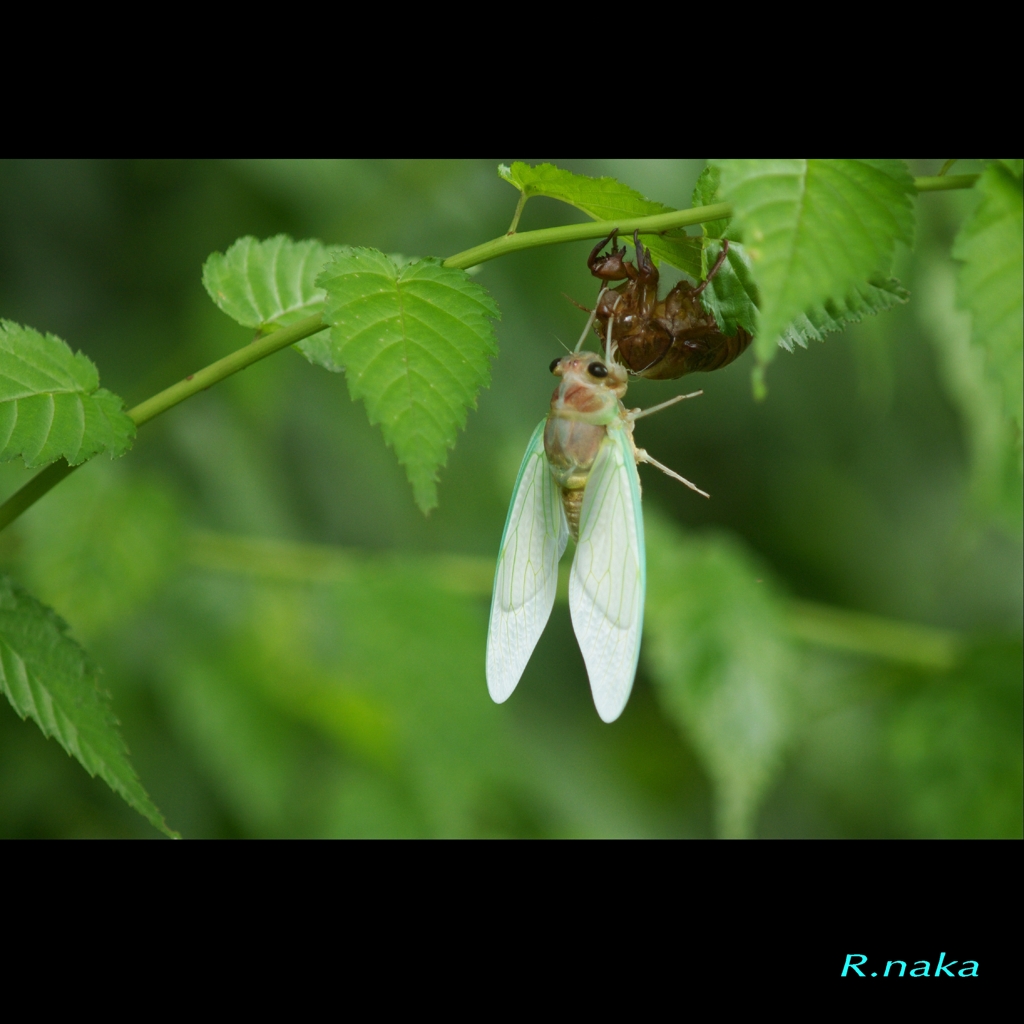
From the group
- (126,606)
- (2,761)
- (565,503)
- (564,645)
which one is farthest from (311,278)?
(564,645)

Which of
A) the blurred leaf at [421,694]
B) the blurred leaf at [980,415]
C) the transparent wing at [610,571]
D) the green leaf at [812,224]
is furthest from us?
the blurred leaf at [980,415]

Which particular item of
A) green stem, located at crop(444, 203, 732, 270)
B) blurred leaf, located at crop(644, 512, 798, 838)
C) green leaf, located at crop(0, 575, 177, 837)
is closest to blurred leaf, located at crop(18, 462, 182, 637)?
blurred leaf, located at crop(644, 512, 798, 838)

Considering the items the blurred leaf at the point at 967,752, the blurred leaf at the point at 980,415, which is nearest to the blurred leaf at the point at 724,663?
the blurred leaf at the point at 967,752

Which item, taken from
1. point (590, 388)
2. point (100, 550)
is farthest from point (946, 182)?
point (100, 550)

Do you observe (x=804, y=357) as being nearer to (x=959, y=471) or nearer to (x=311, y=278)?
(x=959, y=471)

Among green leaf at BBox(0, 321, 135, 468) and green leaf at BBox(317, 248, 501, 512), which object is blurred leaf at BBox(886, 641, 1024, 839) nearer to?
green leaf at BBox(317, 248, 501, 512)

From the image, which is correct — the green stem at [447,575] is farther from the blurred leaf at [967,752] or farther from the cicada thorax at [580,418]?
the cicada thorax at [580,418]
